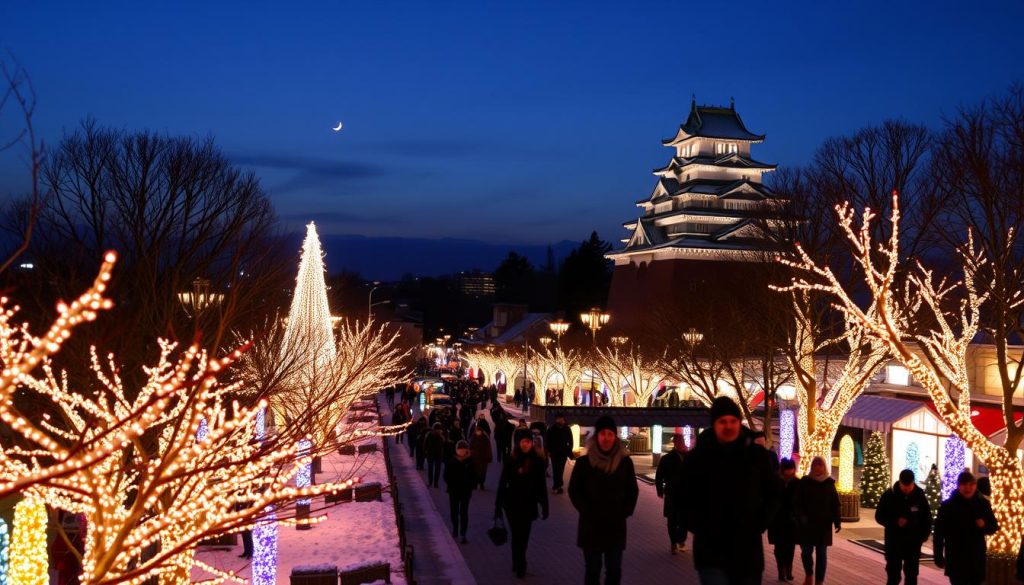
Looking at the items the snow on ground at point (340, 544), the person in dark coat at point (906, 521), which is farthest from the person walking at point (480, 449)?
the person in dark coat at point (906, 521)

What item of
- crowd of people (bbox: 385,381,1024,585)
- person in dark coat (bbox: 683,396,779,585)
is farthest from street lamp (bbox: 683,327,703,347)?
person in dark coat (bbox: 683,396,779,585)

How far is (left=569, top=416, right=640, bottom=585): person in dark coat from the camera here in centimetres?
875

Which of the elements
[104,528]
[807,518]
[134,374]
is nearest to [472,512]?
[134,374]

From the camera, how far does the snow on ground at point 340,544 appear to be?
1375 centimetres

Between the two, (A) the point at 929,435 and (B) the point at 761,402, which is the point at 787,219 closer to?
(A) the point at 929,435

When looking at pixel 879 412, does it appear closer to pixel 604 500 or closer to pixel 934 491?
pixel 934 491

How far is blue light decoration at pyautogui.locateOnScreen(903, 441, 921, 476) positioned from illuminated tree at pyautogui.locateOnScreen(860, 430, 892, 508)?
11.2ft

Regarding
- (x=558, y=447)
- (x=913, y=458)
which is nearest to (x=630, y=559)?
(x=558, y=447)

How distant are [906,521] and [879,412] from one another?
14.6 metres

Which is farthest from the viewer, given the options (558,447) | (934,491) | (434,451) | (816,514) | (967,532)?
(434,451)

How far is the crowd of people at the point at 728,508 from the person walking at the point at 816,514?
11mm

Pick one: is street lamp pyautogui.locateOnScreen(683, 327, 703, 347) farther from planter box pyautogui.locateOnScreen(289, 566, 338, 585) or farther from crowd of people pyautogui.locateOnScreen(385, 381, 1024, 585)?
planter box pyautogui.locateOnScreen(289, 566, 338, 585)

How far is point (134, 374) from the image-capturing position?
16.7m

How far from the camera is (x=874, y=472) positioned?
1955 cm
